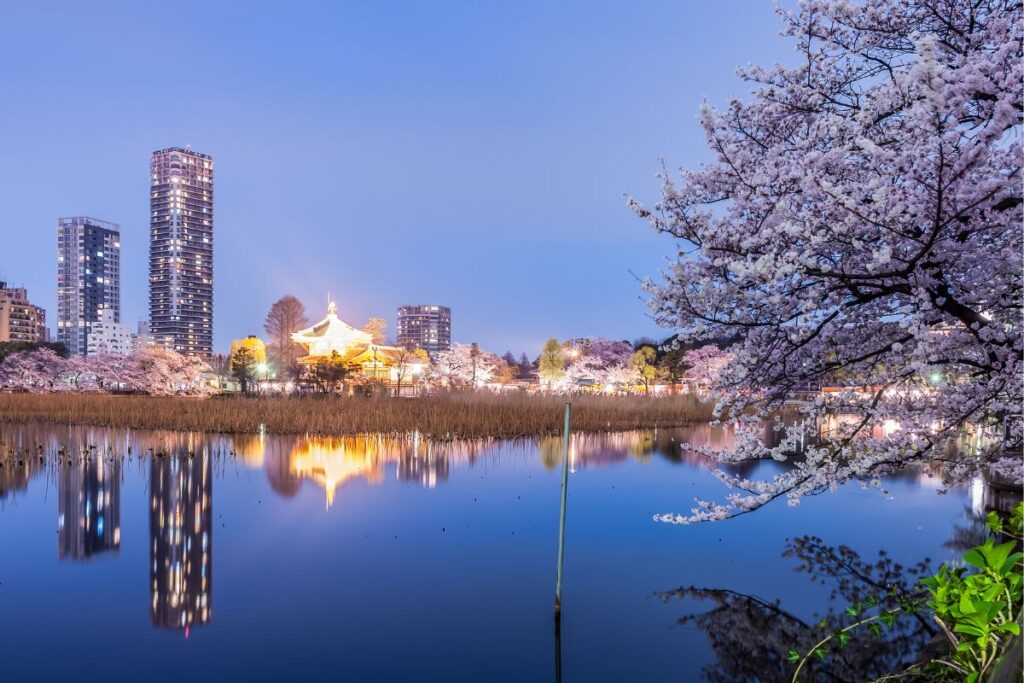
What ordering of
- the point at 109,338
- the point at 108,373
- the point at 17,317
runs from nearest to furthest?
the point at 108,373 → the point at 17,317 → the point at 109,338

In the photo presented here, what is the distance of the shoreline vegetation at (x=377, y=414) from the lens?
26.5 metres

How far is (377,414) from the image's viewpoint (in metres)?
27.5

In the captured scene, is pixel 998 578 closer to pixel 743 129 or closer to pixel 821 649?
pixel 821 649

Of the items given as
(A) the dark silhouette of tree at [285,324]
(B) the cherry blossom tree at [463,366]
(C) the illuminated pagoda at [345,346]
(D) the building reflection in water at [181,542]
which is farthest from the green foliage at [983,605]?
(A) the dark silhouette of tree at [285,324]

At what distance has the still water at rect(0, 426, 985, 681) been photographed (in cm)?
731

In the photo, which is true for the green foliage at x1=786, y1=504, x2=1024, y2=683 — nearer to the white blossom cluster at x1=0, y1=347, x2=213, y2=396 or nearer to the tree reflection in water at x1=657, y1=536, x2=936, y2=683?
the tree reflection in water at x1=657, y1=536, x2=936, y2=683

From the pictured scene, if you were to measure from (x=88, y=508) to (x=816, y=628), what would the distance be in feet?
44.7

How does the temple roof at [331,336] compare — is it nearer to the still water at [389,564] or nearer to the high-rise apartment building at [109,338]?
the still water at [389,564]

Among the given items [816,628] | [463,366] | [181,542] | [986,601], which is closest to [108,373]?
[463,366]

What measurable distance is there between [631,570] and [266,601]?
5.29 m

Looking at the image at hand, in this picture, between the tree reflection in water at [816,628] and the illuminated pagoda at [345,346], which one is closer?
the tree reflection in water at [816,628]

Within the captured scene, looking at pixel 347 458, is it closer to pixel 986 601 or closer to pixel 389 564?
pixel 389 564

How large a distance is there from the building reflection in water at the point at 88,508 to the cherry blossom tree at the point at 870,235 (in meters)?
9.97

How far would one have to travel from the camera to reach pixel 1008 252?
18.5 feet
